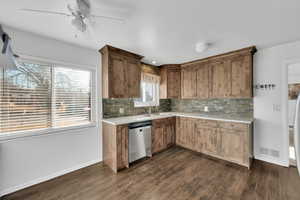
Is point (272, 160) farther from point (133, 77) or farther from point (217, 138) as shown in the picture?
point (133, 77)

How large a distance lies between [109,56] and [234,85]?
2.82m

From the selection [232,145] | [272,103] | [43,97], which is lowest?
[232,145]

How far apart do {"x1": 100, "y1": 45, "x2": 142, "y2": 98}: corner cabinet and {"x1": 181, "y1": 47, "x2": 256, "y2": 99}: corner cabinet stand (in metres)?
1.59

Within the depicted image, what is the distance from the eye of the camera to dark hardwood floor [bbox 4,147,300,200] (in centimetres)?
181

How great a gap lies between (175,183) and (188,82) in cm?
265

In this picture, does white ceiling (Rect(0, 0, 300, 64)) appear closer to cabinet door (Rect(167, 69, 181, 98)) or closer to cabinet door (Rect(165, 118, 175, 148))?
cabinet door (Rect(167, 69, 181, 98))

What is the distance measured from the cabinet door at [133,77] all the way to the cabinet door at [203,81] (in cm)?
171

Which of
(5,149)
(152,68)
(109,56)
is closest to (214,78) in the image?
(152,68)

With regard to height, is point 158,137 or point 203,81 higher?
point 203,81

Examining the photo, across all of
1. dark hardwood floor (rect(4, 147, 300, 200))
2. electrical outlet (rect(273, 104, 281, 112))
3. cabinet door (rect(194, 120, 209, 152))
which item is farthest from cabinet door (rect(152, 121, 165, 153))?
electrical outlet (rect(273, 104, 281, 112))

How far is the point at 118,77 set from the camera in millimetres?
2748

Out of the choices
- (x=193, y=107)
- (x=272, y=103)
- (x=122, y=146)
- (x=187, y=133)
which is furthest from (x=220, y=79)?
(x=122, y=146)

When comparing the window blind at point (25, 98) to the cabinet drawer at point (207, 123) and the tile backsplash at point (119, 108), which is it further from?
the cabinet drawer at point (207, 123)

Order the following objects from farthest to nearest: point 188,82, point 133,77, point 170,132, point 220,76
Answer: point 188,82, point 170,132, point 220,76, point 133,77
